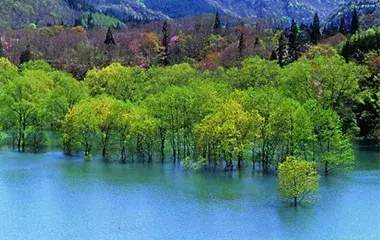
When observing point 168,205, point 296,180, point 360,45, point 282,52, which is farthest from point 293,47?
point 168,205

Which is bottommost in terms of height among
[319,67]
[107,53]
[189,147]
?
[189,147]

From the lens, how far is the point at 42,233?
54406mm

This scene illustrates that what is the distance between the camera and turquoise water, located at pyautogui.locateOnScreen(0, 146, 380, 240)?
181 feet

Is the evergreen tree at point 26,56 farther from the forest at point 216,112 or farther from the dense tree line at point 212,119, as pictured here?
the dense tree line at point 212,119

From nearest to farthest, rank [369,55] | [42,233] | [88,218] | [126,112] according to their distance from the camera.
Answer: [42,233] < [88,218] < [126,112] < [369,55]

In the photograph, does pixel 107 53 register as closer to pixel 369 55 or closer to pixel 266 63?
pixel 266 63

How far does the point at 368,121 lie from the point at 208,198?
46.4 m

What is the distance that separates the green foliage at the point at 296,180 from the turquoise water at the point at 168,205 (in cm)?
138

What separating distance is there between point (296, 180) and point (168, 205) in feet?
39.5

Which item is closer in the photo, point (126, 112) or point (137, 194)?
point (137, 194)

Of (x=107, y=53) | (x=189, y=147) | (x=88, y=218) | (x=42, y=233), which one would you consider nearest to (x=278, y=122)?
(x=189, y=147)

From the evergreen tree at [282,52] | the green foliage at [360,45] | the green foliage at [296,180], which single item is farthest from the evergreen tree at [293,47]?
the green foliage at [296,180]

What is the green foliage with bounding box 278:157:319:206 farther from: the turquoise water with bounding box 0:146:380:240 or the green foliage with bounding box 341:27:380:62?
the green foliage with bounding box 341:27:380:62

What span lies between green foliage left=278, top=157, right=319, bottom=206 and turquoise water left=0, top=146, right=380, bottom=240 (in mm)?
1380
